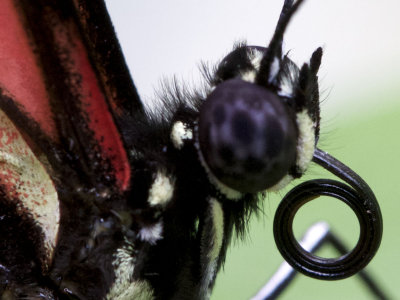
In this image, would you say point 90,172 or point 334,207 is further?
point 334,207

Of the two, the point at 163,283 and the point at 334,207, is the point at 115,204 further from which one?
the point at 334,207

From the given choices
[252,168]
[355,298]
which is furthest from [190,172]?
[355,298]

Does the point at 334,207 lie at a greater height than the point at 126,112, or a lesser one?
lesser

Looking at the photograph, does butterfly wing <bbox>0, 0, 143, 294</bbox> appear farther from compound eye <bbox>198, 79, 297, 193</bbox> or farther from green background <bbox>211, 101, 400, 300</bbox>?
green background <bbox>211, 101, 400, 300</bbox>

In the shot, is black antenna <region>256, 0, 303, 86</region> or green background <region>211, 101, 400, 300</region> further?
green background <region>211, 101, 400, 300</region>

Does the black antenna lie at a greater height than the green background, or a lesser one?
greater

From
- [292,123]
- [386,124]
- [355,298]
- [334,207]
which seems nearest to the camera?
[292,123]

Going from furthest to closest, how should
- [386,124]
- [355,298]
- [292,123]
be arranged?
[386,124], [355,298], [292,123]

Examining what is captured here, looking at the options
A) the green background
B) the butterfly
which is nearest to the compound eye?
the butterfly
